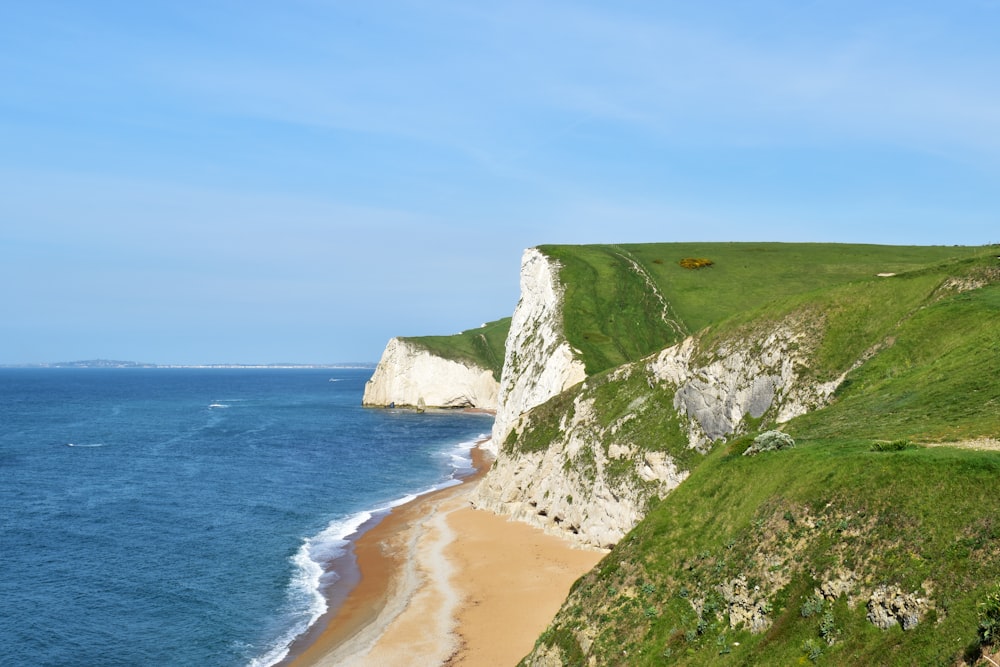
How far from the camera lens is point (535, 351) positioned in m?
102

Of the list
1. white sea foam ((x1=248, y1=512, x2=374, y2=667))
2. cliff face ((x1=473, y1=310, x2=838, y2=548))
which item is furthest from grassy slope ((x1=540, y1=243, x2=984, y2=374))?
white sea foam ((x1=248, y1=512, x2=374, y2=667))

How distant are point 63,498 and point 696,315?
270 feet

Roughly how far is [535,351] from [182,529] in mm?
52361

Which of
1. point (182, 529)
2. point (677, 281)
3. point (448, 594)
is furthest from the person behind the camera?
point (677, 281)

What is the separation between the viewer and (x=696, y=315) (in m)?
108

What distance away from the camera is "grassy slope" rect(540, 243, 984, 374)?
3900 inches

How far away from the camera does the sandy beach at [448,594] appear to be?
130 ft

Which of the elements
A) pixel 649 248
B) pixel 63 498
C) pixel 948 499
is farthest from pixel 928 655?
pixel 649 248

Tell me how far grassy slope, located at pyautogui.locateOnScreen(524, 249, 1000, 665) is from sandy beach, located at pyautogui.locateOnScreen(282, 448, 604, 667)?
12113 mm

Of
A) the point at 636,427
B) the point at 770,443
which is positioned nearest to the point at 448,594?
the point at 636,427

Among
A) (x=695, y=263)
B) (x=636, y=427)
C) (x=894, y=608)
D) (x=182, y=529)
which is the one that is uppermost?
(x=695, y=263)

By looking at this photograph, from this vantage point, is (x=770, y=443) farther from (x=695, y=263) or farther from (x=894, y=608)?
(x=695, y=263)

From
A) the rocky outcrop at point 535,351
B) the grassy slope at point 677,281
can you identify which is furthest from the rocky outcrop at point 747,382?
the grassy slope at point 677,281

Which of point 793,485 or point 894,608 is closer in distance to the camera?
point 894,608
